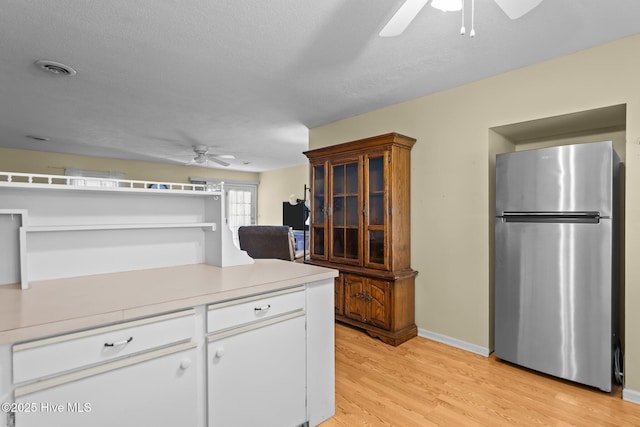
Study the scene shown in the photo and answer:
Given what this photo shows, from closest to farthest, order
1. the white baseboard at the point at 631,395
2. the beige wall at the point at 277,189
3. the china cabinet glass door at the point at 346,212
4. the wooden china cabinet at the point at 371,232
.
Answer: the white baseboard at the point at 631,395 → the wooden china cabinet at the point at 371,232 → the china cabinet glass door at the point at 346,212 → the beige wall at the point at 277,189

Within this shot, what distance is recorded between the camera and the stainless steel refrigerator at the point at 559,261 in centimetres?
208

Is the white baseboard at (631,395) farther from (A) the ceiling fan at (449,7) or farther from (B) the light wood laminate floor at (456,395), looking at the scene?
(A) the ceiling fan at (449,7)

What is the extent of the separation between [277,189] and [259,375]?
6.60m

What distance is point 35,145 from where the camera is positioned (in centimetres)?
512

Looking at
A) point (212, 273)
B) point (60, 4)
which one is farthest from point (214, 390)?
point (60, 4)

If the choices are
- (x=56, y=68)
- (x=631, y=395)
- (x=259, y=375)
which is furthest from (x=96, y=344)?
(x=631, y=395)

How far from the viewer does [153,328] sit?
48.9 inches

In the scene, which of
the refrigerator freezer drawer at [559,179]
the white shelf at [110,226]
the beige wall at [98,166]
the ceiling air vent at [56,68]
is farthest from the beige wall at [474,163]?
the beige wall at [98,166]

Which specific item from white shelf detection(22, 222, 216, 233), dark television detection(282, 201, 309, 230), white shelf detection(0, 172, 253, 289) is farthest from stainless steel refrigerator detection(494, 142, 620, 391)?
dark television detection(282, 201, 309, 230)

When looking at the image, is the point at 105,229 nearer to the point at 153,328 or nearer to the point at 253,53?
the point at 153,328

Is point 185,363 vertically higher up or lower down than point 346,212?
lower down

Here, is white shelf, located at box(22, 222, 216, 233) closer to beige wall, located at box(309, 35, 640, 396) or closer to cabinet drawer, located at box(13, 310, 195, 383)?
cabinet drawer, located at box(13, 310, 195, 383)

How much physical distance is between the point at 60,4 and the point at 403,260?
2968 millimetres

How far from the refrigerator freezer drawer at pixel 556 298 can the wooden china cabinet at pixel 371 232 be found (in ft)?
2.65
